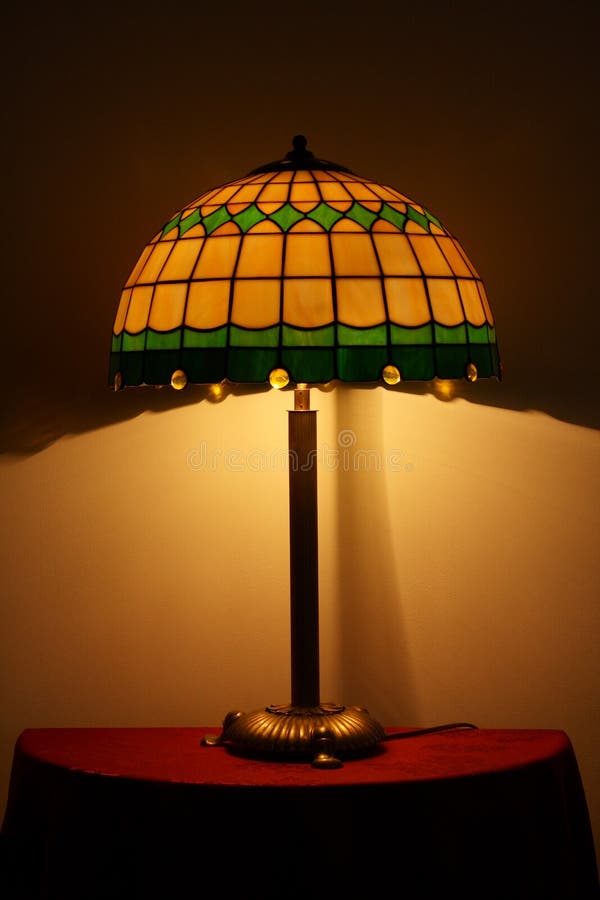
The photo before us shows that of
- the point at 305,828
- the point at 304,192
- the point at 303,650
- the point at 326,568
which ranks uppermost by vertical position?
the point at 304,192

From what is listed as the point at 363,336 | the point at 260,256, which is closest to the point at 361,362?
the point at 363,336

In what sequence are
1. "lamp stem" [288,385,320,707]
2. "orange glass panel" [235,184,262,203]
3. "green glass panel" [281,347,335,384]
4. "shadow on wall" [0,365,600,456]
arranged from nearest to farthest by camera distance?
"green glass panel" [281,347,335,384]
"orange glass panel" [235,184,262,203]
"lamp stem" [288,385,320,707]
"shadow on wall" [0,365,600,456]

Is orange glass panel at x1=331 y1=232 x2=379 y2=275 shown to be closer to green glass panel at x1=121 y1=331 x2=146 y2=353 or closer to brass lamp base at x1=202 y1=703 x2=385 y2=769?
green glass panel at x1=121 y1=331 x2=146 y2=353

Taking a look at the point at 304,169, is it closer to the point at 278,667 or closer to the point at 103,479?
the point at 103,479

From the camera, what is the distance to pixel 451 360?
43.3 inches

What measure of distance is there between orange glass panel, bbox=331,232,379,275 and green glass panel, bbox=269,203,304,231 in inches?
1.7

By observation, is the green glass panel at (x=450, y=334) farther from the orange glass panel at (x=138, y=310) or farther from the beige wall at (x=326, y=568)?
the beige wall at (x=326, y=568)

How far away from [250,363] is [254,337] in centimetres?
2

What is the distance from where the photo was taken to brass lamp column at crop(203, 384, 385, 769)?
124 centimetres

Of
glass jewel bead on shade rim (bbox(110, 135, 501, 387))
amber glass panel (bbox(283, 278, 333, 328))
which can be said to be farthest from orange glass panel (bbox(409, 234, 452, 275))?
amber glass panel (bbox(283, 278, 333, 328))

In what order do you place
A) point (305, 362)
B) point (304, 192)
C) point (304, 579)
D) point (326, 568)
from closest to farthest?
1. point (305, 362)
2. point (304, 192)
3. point (304, 579)
4. point (326, 568)

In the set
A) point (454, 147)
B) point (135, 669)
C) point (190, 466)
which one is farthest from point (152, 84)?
point (135, 669)

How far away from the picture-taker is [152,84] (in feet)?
5.16

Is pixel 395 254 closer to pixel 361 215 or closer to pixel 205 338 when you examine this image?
pixel 361 215
